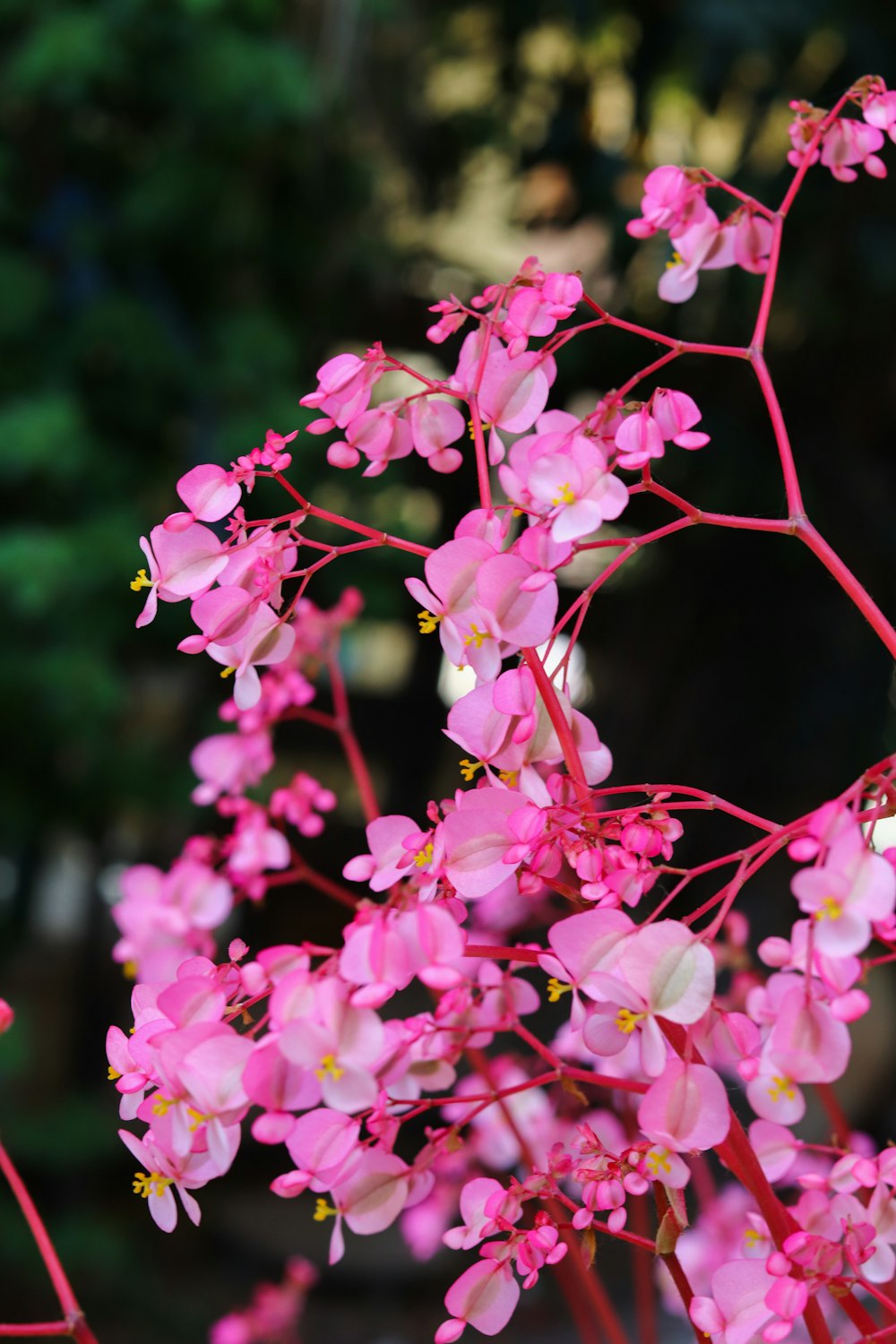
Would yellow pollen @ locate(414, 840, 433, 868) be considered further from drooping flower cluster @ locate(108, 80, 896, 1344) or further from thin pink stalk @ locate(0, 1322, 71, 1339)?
thin pink stalk @ locate(0, 1322, 71, 1339)

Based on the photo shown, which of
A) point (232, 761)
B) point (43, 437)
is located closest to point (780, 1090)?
point (232, 761)

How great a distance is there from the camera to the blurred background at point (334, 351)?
1464 millimetres

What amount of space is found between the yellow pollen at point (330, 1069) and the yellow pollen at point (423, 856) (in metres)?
0.05

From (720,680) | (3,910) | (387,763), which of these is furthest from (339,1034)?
(387,763)

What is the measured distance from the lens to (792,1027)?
227 mm

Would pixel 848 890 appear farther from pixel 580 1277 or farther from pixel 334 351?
pixel 334 351

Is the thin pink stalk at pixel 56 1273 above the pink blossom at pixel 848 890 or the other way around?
the other way around

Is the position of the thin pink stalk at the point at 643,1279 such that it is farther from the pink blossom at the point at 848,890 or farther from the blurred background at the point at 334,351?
the blurred background at the point at 334,351

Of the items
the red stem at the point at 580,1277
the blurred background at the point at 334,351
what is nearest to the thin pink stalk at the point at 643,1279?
the red stem at the point at 580,1277

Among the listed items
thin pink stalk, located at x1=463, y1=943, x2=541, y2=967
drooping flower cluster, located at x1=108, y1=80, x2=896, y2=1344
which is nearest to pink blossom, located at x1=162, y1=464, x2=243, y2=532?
drooping flower cluster, located at x1=108, y1=80, x2=896, y2=1344

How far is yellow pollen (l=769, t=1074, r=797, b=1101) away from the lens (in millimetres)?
→ 246

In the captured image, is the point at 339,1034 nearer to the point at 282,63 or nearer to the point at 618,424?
the point at 618,424

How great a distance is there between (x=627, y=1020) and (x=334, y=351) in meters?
1.81

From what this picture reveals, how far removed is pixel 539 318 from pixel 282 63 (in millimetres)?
1278
